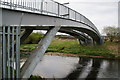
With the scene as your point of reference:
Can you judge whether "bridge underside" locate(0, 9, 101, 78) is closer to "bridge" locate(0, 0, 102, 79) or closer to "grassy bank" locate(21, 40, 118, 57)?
"bridge" locate(0, 0, 102, 79)

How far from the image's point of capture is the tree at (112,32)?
1159 inches

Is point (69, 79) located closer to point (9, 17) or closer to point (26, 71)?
point (26, 71)

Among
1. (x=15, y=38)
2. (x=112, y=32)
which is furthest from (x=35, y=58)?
(x=112, y=32)

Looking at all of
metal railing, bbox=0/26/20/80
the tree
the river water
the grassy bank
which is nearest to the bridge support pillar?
metal railing, bbox=0/26/20/80

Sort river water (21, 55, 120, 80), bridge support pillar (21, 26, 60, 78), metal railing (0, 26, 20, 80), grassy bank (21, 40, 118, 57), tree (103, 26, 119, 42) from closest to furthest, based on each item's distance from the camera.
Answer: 1. metal railing (0, 26, 20, 80)
2. bridge support pillar (21, 26, 60, 78)
3. river water (21, 55, 120, 80)
4. grassy bank (21, 40, 118, 57)
5. tree (103, 26, 119, 42)

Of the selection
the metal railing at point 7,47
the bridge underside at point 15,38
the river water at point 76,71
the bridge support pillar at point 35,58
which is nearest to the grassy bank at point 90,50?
the river water at point 76,71

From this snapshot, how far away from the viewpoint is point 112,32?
29797mm

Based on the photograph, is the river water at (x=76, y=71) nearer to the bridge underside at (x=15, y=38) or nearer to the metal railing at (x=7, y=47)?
the bridge underside at (x=15, y=38)

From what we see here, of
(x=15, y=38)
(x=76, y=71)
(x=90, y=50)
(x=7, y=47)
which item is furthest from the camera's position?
(x=90, y=50)

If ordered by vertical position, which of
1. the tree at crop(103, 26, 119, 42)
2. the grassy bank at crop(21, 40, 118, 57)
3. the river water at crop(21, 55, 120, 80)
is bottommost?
the river water at crop(21, 55, 120, 80)

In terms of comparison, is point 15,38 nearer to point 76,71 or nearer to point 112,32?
point 76,71

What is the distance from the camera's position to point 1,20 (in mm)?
4676

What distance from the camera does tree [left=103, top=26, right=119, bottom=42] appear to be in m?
29.4

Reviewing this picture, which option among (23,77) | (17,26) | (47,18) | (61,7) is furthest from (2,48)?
(61,7)
